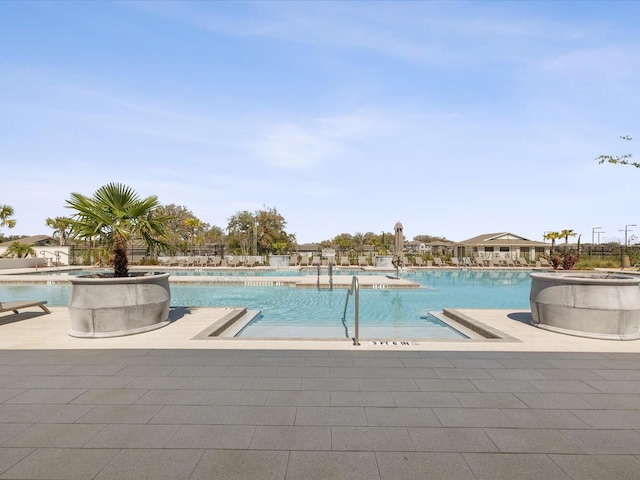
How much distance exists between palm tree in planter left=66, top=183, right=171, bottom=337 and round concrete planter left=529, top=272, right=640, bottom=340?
6952mm

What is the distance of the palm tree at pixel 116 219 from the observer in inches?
248

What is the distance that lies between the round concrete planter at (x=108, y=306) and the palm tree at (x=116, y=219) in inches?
26.4

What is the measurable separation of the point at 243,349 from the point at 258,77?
Result: 35.7 ft

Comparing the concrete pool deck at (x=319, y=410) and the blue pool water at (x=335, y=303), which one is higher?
the concrete pool deck at (x=319, y=410)

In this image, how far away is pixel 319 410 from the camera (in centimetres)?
319

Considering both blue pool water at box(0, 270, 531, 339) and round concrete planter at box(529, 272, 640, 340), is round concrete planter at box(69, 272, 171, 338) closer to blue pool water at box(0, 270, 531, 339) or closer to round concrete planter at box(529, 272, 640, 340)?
blue pool water at box(0, 270, 531, 339)

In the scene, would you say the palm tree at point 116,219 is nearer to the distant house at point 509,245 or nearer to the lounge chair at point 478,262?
the lounge chair at point 478,262

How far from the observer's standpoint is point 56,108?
1248 centimetres

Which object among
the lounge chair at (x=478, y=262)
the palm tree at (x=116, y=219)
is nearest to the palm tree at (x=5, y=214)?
the palm tree at (x=116, y=219)

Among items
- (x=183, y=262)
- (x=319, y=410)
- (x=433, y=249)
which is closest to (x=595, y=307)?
(x=319, y=410)

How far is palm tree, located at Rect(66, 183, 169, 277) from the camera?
630 centimetres

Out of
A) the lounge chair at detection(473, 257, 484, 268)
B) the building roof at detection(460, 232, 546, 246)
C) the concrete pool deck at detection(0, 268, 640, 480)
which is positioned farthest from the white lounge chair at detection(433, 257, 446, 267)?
the concrete pool deck at detection(0, 268, 640, 480)

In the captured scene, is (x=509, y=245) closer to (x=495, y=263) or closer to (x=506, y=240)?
(x=506, y=240)

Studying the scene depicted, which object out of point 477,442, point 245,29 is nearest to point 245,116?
point 245,29
